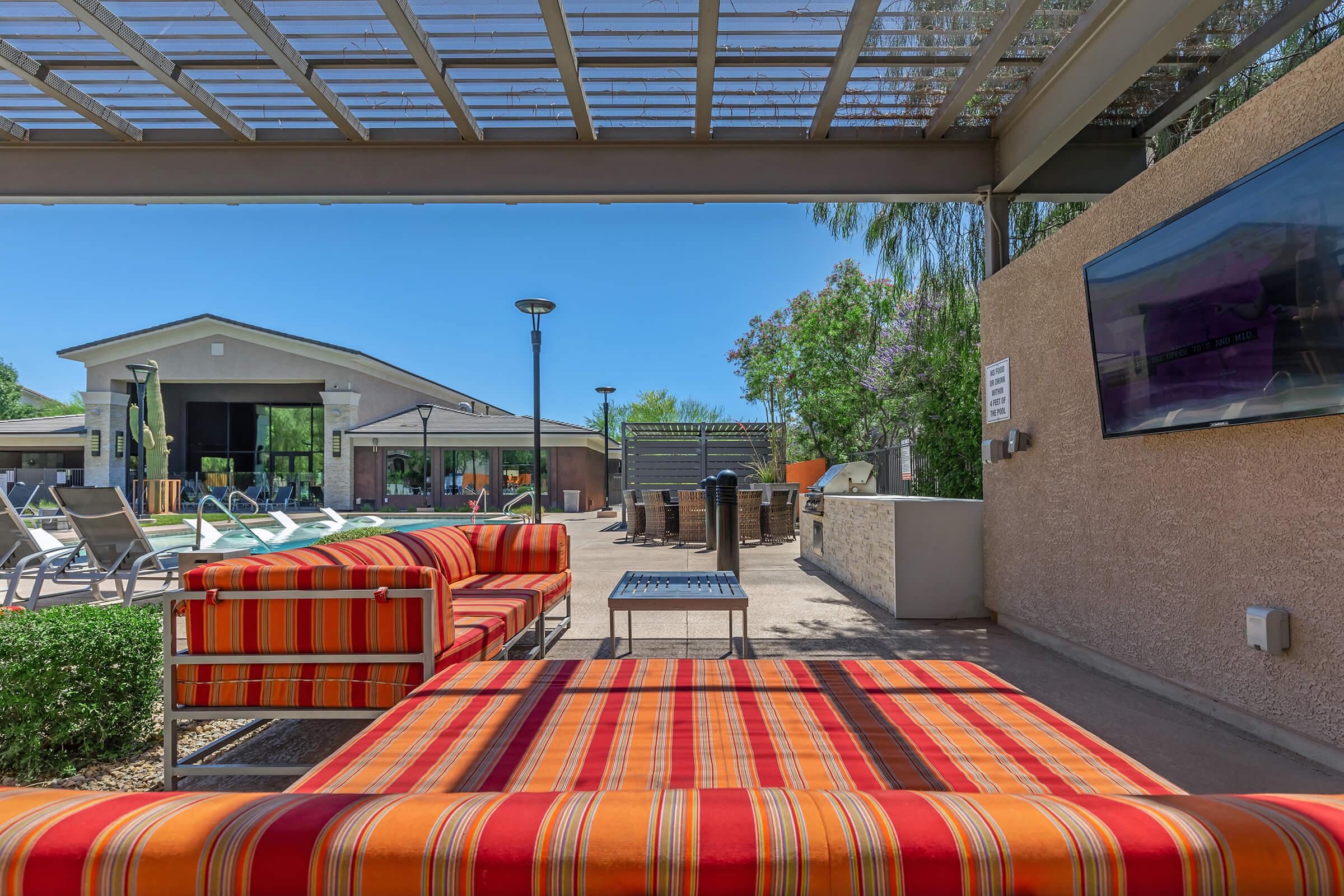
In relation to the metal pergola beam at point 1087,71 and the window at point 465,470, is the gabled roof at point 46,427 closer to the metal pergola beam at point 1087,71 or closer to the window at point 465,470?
the window at point 465,470

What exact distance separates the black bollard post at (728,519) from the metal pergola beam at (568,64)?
281 cm

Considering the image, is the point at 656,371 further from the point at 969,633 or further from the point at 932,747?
the point at 932,747

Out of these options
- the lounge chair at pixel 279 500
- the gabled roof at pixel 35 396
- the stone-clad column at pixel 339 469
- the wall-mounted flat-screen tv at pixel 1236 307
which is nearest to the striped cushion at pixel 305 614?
the wall-mounted flat-screen tv at pixel 1236 307

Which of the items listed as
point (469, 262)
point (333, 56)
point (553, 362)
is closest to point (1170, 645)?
point (333, 56)

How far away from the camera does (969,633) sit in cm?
458

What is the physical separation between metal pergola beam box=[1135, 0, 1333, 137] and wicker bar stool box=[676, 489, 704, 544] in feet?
23.1

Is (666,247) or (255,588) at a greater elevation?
(666,247)

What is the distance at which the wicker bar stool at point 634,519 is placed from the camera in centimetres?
1116

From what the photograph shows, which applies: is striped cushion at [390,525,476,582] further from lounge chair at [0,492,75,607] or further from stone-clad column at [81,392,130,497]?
stone-clad column at [81,392,130,497]

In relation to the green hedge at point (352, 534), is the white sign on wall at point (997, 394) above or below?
above

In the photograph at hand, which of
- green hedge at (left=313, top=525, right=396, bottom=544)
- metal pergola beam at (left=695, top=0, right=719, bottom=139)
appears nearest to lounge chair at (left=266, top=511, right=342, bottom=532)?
green hedge at (left=313, top=525, right=396, bottom=544)

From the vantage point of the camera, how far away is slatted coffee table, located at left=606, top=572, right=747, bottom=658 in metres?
3.38

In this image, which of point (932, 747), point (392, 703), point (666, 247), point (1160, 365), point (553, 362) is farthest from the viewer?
point (553, 362)

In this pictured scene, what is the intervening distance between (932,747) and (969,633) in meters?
3.46
